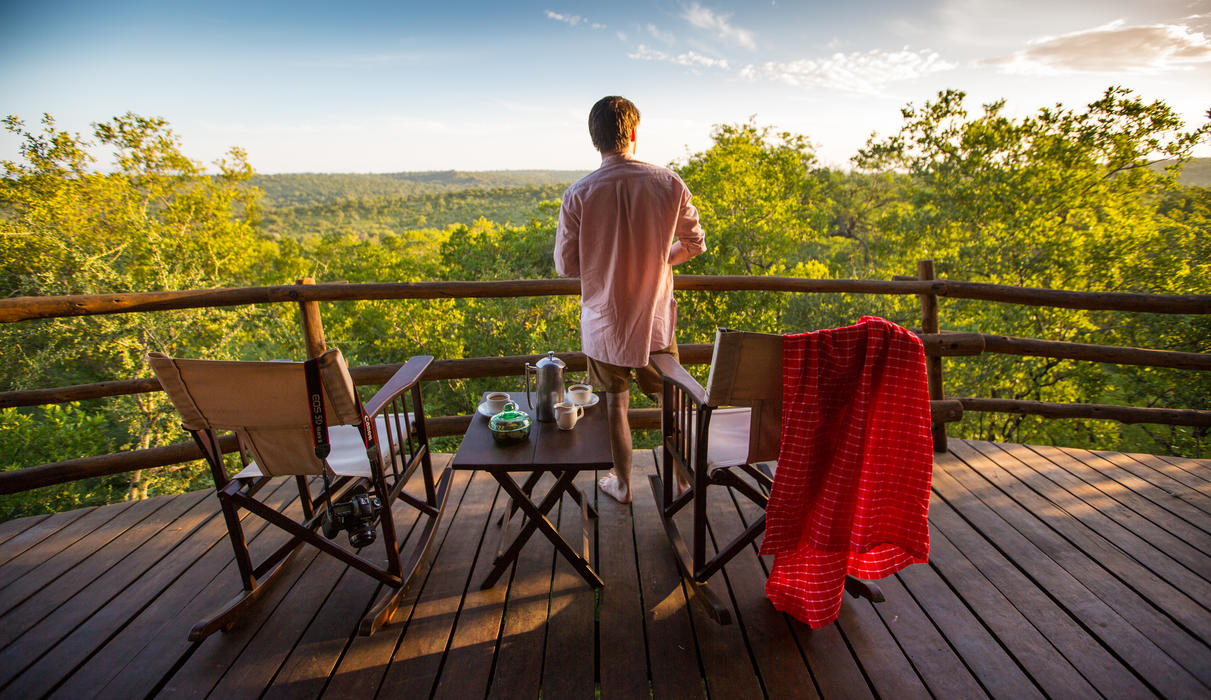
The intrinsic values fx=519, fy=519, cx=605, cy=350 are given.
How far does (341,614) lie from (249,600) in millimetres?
335

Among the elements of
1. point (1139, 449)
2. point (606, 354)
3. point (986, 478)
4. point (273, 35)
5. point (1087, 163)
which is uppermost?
point (273, 35)

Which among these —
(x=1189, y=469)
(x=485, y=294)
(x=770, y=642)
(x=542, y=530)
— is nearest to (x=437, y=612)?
(x=542, y=530)

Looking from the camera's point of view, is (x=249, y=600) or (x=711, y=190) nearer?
(x=249, y=600)

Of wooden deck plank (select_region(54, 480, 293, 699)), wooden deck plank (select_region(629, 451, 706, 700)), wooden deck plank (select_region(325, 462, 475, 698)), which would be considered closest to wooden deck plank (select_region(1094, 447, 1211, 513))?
wooden deck plank (select_region(629, 451, 706, 700))

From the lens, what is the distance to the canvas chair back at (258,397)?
1481 millimetres

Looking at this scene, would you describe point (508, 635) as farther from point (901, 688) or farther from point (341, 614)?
point (901, 688)

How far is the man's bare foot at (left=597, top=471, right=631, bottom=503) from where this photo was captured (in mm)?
2469

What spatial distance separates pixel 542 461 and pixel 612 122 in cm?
128

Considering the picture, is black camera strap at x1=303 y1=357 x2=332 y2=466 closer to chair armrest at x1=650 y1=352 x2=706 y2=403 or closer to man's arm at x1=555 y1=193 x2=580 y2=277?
man's arm at x1=555 y1=193 x2=580 y2=277

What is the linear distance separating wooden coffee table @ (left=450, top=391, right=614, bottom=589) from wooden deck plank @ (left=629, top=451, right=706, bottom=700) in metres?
0.22

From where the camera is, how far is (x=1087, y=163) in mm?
11164

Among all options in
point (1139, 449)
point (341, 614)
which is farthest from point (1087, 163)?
point (341, 614)

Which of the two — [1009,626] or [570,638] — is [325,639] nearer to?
[570,638]

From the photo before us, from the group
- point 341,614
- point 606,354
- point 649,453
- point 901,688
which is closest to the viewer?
point 901,688
